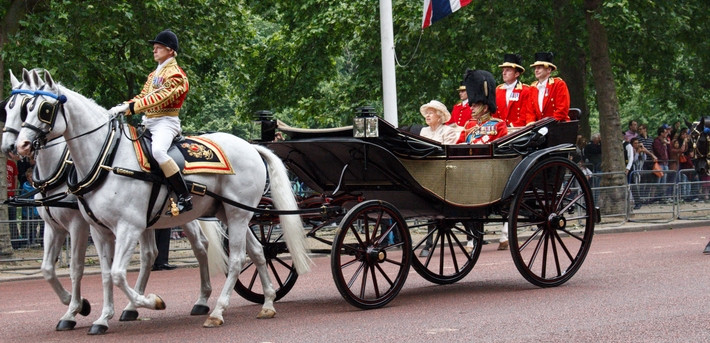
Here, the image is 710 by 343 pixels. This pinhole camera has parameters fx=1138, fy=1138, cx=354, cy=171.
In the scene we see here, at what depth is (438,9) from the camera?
19.8m

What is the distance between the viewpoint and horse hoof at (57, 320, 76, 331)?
9.56 metres

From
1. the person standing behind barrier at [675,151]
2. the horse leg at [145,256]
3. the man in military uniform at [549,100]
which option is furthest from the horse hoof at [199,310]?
the person standing behind barrier at [675,151]

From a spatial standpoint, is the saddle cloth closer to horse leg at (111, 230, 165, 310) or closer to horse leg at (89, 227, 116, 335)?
horse leg at (111, 230, 165, 310)

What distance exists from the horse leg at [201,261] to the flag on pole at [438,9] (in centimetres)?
955

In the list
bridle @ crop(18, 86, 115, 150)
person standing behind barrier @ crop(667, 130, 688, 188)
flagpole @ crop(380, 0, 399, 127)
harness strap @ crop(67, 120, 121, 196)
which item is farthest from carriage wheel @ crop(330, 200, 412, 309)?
person standing behind barrier @ crop(667, 130, 688, 188)

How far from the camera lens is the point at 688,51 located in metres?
30.1

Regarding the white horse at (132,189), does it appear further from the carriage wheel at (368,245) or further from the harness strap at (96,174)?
the carriage wheel at (368,245)

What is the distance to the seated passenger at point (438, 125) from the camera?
1222cm

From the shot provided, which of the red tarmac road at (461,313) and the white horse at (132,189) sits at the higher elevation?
the white horse at (132,189)

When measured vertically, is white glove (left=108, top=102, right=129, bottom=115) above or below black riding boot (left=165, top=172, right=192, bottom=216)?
above

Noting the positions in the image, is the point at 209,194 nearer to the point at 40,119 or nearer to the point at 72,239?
the point at 72,239

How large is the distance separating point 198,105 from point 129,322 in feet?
53.4

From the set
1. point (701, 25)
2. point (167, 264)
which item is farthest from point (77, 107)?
point (701, 25)

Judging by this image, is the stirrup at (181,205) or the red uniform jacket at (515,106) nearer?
the stirrup at (181,205)
